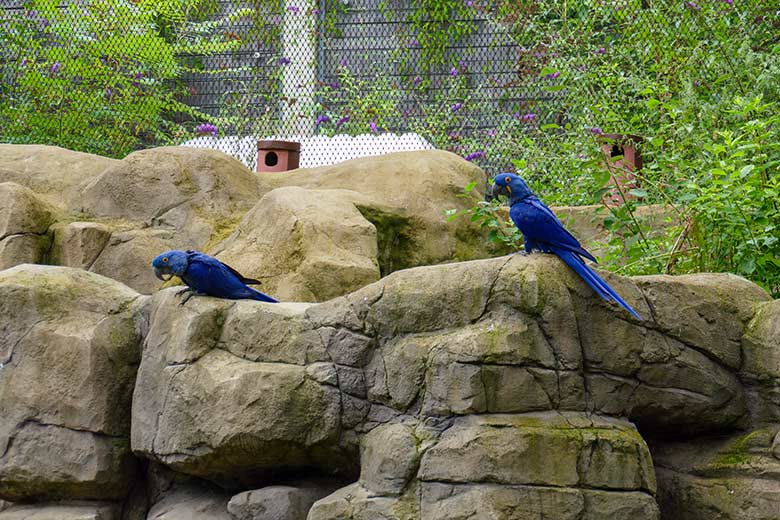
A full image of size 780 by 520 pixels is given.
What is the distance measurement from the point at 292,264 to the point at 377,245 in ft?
2.13

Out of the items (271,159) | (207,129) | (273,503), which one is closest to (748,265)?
(273,503)

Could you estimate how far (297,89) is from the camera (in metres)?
8.18

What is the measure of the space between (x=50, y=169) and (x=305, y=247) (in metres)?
2.18

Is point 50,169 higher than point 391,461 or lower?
higher

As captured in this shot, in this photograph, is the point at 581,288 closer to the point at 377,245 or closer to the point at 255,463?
the point at 255,463

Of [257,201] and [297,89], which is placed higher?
[297,89]

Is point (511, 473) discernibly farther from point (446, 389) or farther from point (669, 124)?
point (669, 124)

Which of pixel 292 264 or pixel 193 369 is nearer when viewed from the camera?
pixel 193 369

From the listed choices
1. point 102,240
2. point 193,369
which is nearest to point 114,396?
point 193,369

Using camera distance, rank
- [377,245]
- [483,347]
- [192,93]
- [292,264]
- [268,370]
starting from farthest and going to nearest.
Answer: [192,93] → [377,245] → [292,264] → [268,370] → [483,347]

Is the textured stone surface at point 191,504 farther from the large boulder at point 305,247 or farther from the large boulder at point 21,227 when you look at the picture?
the large boulder at point 21,227

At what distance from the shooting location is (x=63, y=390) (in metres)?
5.26

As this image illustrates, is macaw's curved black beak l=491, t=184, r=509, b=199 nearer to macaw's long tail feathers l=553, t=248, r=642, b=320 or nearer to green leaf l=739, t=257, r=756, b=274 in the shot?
macaw's long tail feathers l=553, t=248, r=642, b=320

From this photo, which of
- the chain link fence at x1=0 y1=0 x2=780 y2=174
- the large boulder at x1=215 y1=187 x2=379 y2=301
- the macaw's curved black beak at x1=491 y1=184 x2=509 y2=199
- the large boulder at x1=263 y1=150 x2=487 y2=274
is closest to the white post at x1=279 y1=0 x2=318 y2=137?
the chain link fence at x1=0 y1=0 x2=780 y2=174
